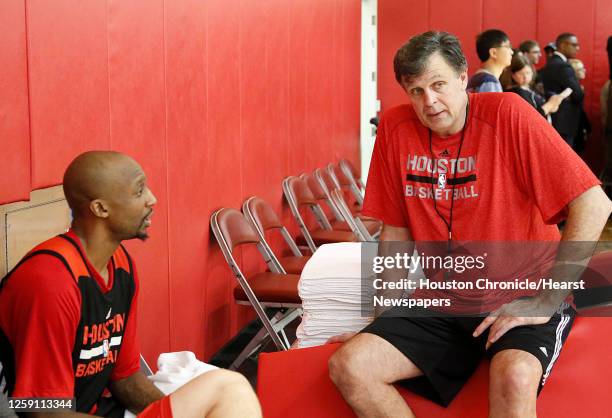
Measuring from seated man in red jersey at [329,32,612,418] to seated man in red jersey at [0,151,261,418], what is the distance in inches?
22.7

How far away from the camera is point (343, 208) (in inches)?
262

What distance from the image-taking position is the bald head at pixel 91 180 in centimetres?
215

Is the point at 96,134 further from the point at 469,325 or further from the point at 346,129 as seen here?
the point at 346,129

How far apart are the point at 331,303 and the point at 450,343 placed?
1.68 ft

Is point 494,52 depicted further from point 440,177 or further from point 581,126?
point 581,126

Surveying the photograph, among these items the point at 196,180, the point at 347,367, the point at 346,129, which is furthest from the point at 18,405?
the point at 346,129

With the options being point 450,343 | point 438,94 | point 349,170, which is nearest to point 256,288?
point 450,343

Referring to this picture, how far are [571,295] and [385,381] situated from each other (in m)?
0.69

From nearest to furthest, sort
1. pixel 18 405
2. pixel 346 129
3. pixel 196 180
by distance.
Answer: pixel 18 405 → pixel 196 180 → pixel 346 129

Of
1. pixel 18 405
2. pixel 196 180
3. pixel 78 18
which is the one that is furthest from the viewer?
pixel 196 180

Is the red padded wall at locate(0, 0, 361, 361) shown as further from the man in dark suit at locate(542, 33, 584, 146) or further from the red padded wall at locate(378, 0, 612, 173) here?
the red padded wall at locate(378, 0, 612, 173)

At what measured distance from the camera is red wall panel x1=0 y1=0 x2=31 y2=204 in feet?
7.82

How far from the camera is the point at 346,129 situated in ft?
28.2

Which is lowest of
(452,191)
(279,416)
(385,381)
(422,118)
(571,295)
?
(279,416)
